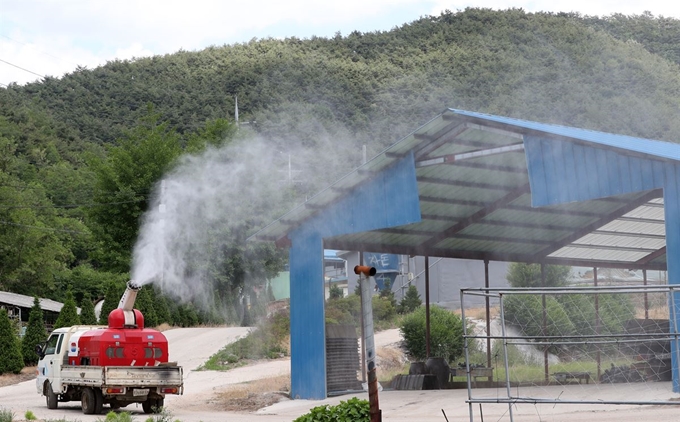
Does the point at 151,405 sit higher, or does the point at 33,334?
the point at 33,334

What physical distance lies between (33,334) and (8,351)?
6.25ft

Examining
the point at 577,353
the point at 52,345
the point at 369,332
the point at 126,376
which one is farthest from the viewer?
the point at 577,353

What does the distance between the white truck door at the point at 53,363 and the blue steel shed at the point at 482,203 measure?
17.3ft


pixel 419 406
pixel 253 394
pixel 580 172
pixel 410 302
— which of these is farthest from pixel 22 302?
pixel 580 172

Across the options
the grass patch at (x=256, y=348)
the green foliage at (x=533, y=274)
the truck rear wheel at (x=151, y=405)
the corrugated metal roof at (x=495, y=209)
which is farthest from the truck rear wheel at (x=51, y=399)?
the green foliage at (x=533, y=274)

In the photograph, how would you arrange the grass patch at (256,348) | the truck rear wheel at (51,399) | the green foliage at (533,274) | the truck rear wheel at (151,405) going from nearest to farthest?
the truck rear wheel at (151,405) → the truck rear wheel at (51,399) → the grass patch at (256,348) → the green foliage at (533,274)

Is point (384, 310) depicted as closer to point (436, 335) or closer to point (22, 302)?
point (436, 335)

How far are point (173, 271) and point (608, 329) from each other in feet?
79.5

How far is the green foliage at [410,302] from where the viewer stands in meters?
45.8

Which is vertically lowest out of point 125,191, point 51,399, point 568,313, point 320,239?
point 51,399

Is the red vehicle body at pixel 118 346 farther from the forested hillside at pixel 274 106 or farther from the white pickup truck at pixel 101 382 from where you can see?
the forested hillside at pixel 274 106

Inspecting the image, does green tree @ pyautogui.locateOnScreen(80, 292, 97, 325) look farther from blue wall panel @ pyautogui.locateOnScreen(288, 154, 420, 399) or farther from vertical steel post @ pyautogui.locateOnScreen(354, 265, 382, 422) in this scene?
vertical steel post @ pyautogui.locateOnScreen(354, 265, 382, 422)

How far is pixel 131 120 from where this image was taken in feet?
308

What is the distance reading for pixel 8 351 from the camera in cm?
3356
